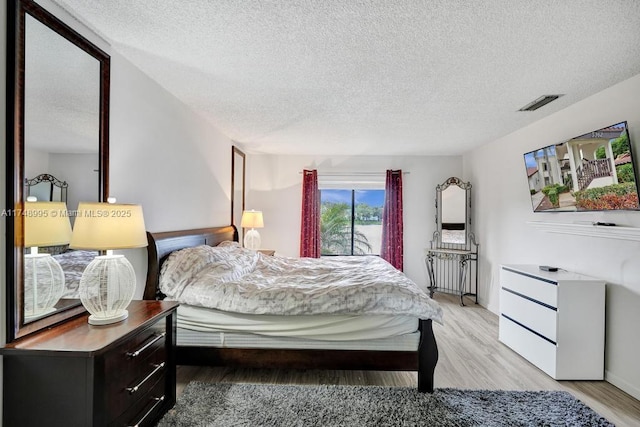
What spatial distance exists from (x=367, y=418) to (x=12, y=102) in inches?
101

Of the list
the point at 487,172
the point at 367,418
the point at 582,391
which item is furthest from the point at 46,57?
the point at 487,172

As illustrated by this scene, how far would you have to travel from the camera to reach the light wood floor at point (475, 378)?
88.8 inches

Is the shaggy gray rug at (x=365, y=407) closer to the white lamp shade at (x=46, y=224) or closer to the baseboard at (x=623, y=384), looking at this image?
the baseboard at (x=623, y=384)

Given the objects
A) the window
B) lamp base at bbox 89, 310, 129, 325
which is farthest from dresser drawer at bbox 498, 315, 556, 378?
lamp base at bbox 89, 310, 129, 325

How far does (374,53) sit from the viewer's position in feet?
7.02

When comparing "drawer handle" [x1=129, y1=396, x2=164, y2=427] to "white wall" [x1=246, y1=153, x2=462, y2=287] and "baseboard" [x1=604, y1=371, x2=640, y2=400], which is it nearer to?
"baseboard" [x1=604, y1=371, x2=640, y2=400]

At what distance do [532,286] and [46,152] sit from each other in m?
3.72

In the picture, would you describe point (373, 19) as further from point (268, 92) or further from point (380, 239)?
point (380, 239)

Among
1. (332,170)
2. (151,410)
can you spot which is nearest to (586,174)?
(332,170)

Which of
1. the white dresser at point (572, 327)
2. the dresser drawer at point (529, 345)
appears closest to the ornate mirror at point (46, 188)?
the white dresser at point (572, 327)

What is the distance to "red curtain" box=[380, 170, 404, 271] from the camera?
5.47 metres

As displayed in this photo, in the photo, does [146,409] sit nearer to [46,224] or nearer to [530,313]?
[46,224]

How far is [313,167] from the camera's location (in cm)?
564

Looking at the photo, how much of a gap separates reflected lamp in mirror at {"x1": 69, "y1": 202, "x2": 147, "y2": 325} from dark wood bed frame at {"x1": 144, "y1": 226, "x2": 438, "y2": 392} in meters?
0.77
